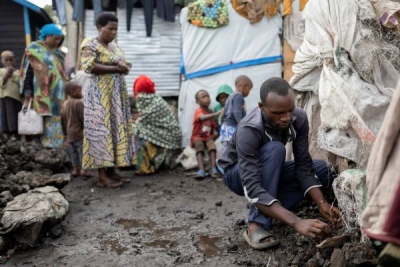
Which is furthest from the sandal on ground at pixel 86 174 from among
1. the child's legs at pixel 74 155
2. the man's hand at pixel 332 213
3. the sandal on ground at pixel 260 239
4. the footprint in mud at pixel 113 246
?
the man's hand at pixel 332 213

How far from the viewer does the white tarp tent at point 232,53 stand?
7438mm

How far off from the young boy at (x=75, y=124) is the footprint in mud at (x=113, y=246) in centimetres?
296

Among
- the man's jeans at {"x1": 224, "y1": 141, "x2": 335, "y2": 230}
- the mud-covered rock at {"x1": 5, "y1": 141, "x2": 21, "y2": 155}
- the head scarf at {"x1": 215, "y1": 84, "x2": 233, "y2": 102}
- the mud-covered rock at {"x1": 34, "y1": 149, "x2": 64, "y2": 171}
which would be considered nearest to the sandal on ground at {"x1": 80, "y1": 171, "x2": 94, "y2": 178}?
the mud-covered rock at {"x1": 34, "y1": 149, "x2": 64, "y2": 171}

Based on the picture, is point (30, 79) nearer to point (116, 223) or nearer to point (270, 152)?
point (116, 223)

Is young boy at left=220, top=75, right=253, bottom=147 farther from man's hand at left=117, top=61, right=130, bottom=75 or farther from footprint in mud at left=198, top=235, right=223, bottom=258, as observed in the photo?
footprint in mud at left=198, top=235, right=223, bottom=258

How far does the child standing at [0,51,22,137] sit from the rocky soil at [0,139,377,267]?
2227 millimetres

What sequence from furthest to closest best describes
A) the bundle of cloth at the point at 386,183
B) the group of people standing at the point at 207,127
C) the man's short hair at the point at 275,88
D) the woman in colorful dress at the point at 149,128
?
the woman in colorful dress at the point at 149,128 < the group of people standing at the point at 207,127 < the man's short hair at the point at 275,88 < the bundle of cloth at the point at 386,183

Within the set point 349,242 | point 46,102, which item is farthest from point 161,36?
point 349,242

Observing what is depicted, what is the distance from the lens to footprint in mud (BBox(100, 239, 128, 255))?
10.6 feet

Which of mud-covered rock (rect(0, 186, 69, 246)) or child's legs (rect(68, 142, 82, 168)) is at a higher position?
mud-covered rock (rect(0, 186, 69, 246))

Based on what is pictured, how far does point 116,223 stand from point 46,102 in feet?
11.6

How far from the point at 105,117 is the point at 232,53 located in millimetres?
3035

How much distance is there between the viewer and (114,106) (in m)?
5.34

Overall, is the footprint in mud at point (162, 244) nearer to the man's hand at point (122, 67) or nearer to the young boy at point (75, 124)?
the man's hand at point (122, 67)
